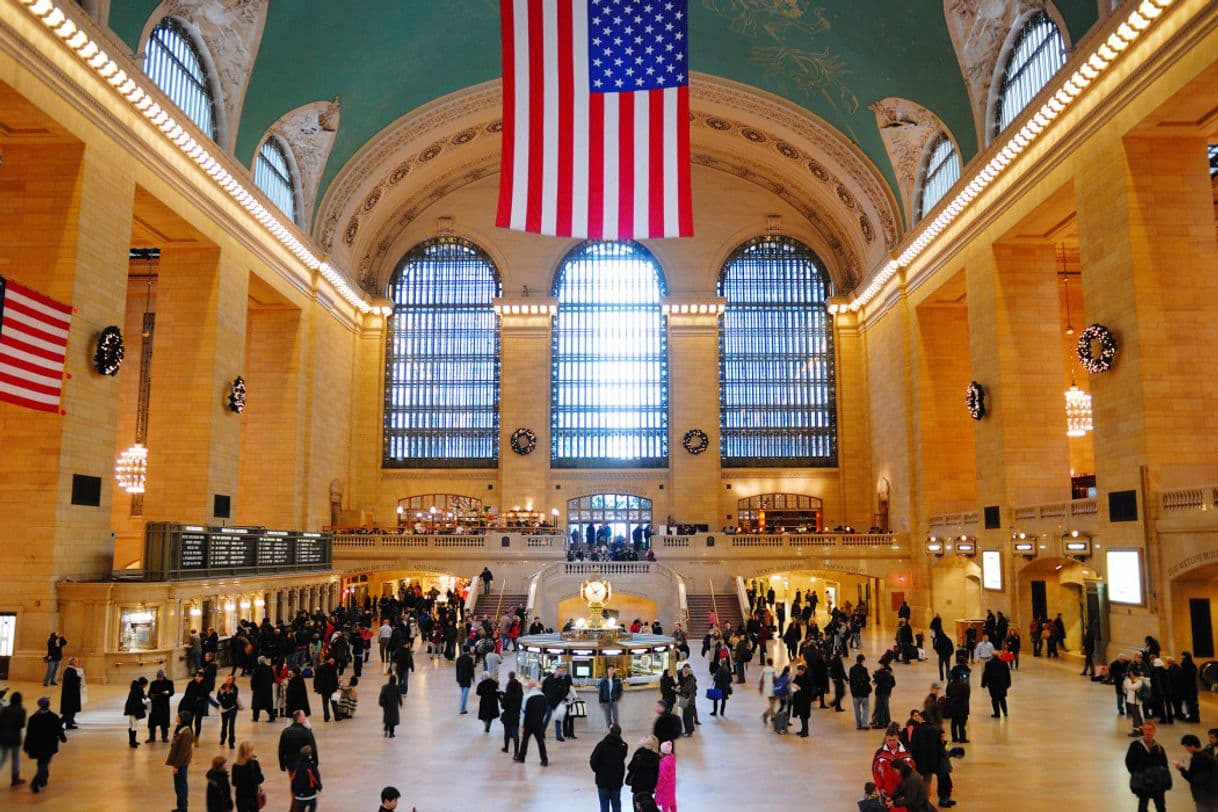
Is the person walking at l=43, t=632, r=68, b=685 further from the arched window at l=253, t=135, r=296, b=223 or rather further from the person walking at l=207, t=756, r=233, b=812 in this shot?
the arched window at l=253, t=135, r=296, b=223

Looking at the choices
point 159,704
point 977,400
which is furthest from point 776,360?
point 159,704

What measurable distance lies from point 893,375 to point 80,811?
31411 mm

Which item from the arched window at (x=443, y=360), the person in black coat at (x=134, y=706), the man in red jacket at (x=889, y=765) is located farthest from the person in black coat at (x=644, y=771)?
the arched window at (x=443, y=360)

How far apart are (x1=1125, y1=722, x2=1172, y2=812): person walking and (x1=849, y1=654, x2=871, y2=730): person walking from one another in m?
4.99

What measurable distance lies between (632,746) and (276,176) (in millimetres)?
24325

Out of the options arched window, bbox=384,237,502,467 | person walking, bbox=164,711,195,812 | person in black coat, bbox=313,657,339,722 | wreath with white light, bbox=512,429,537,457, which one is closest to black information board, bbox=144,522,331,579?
person in black coat, bbox=313,657,339,722

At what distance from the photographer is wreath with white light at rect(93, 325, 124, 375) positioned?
785 inches

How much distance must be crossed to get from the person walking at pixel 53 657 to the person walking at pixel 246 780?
11.1 m

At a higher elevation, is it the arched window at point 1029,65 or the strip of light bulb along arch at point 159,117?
the arched window at point 1029,65

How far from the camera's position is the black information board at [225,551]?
64.2ft

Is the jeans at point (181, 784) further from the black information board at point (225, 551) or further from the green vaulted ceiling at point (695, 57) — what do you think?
the green vaulted ceiling at point (695, 57)

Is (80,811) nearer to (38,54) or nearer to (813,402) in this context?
(38,54)

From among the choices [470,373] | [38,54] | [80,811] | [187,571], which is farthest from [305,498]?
[80,811]

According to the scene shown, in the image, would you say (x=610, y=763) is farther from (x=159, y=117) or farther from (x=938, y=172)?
(x=938, y=172)
